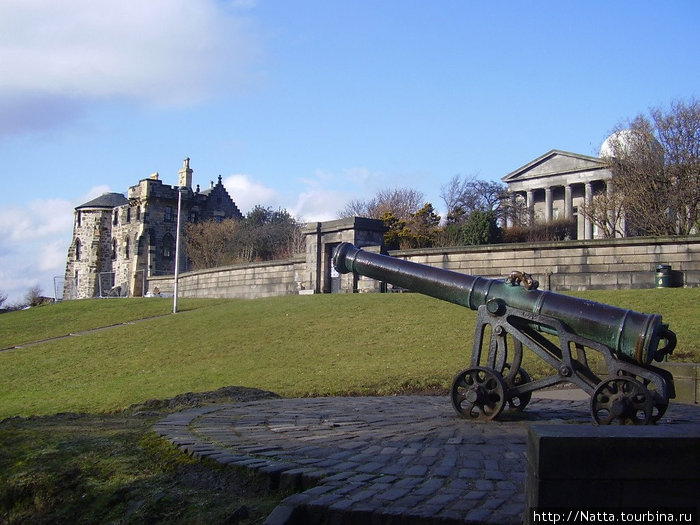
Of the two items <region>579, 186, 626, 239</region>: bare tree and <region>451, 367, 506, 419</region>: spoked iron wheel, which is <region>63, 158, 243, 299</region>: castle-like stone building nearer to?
<region>579, 186, 626, 239</region>: bare tree

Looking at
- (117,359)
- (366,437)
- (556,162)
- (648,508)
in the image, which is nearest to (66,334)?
(117,359)

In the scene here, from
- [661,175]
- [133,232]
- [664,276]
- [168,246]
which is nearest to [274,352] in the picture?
[664,276]

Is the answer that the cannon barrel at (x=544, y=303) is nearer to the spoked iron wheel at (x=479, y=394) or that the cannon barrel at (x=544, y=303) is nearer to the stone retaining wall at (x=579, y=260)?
the spoked iron wheel at (x=479, y=394)

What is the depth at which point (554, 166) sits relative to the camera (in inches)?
2448

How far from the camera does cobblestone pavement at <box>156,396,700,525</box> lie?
393 cm

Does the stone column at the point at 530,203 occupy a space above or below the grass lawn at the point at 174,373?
above

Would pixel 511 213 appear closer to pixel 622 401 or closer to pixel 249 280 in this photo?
pixel 249 280

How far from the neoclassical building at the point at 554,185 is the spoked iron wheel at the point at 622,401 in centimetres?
5010

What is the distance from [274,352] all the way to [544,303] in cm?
1063

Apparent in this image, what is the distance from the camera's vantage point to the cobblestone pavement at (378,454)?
3926 millimetres

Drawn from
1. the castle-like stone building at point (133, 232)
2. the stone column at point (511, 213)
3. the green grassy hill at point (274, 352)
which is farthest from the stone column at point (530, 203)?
the green grassy hill at point (274, 352)

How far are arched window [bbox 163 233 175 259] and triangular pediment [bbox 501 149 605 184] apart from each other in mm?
30396

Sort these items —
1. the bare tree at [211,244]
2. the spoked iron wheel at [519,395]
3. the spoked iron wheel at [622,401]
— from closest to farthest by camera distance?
the spoked iron wheel at [622,401] → the spoked iron wheel at [519,395] → the bare tree at [211,244]

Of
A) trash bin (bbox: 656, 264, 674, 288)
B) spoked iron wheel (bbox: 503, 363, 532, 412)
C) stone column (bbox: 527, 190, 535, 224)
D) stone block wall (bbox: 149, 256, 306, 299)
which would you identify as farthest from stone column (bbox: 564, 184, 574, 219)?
spoked iron wheel (bbox: 503, 363, 532, 412)
